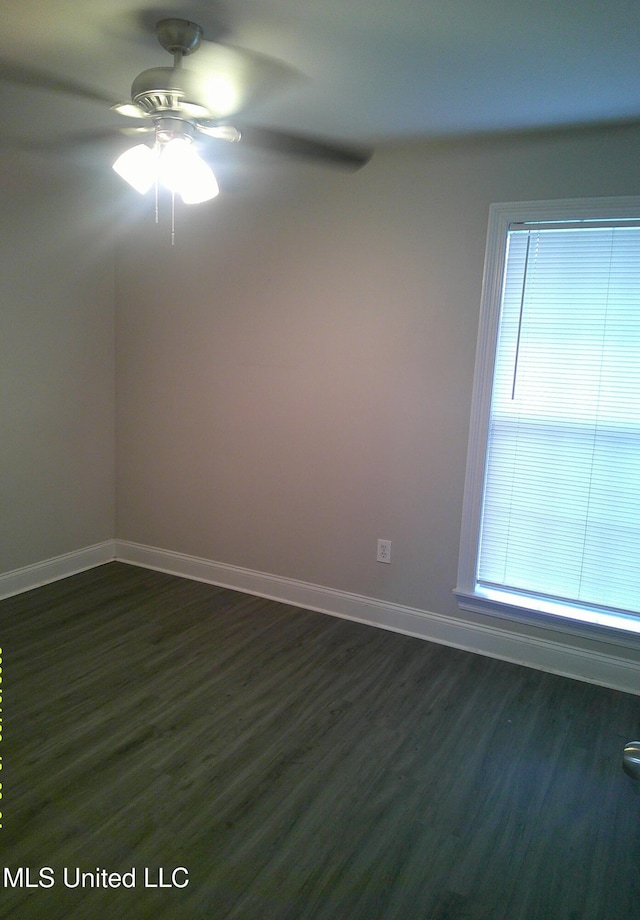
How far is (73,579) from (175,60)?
2742mm

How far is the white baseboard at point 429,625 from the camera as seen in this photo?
258 centimetres

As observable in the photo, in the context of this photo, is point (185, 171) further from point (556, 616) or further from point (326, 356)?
point (556, 616)

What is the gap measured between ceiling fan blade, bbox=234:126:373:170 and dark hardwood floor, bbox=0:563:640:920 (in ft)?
7.32

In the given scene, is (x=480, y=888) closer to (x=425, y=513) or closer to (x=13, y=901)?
(x=13, y=901)

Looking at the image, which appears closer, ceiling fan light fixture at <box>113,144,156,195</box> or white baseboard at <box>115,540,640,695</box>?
ceiling fan light fixture at <box>113,144,156,195</box>

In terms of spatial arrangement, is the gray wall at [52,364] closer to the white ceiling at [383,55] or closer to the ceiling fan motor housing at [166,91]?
the white ceiling at [383,55]

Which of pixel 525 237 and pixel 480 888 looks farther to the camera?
pixel 525 237

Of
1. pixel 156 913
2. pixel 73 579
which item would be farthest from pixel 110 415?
pixel 156 913

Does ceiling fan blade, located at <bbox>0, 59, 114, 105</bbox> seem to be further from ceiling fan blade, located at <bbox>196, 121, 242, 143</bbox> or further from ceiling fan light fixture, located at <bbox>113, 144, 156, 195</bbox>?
ceiling fan blade, located at <bbox>196, 121, 242, 143</bbox>

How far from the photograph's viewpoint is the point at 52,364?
334cm

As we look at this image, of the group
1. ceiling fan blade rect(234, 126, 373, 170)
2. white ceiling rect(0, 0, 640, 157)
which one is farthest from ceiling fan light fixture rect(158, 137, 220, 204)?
ceiling fan blade rect(234, 126, 373, 170)

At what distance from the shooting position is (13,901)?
59.1 inches

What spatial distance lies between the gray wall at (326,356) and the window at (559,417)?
93mm

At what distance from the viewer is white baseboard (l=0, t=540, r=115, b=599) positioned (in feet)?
10.6
